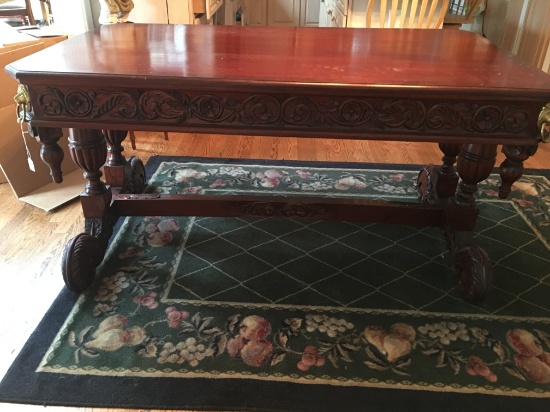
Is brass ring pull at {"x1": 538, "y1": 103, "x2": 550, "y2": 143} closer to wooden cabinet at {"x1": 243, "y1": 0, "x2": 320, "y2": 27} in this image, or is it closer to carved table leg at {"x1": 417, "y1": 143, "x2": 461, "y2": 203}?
carved table leg at {"x1": 417, "y1": 143, "x2": 461, "y2": 203}

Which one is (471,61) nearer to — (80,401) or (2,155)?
(80,401)

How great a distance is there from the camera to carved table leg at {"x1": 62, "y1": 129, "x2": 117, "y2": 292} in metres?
1.53

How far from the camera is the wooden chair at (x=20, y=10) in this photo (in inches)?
110

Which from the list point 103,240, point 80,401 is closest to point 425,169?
point 103,240

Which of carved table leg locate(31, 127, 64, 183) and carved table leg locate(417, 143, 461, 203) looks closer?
carved table leg locate(31, 127, 64, 183)

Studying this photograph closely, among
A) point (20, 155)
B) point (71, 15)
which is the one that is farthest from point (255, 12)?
point (20, 155)

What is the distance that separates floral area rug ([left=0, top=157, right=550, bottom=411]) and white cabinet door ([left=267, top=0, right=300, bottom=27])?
423cm

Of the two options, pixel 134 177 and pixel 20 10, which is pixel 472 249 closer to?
pixel 134 177

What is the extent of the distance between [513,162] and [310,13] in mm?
4788

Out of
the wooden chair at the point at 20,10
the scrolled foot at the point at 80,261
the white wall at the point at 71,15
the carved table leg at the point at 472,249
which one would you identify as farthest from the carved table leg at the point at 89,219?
the wooden chair at the point at 20,10

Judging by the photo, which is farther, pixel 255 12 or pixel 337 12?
pixel 255 12

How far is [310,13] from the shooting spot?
5621mm

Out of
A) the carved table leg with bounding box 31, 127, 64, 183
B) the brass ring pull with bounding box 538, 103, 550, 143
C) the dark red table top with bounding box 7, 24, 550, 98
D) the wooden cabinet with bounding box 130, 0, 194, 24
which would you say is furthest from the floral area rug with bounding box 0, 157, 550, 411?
the wooden cabinet with bounding box 130, 0, 194, 24

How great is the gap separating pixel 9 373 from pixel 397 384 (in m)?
1.05
